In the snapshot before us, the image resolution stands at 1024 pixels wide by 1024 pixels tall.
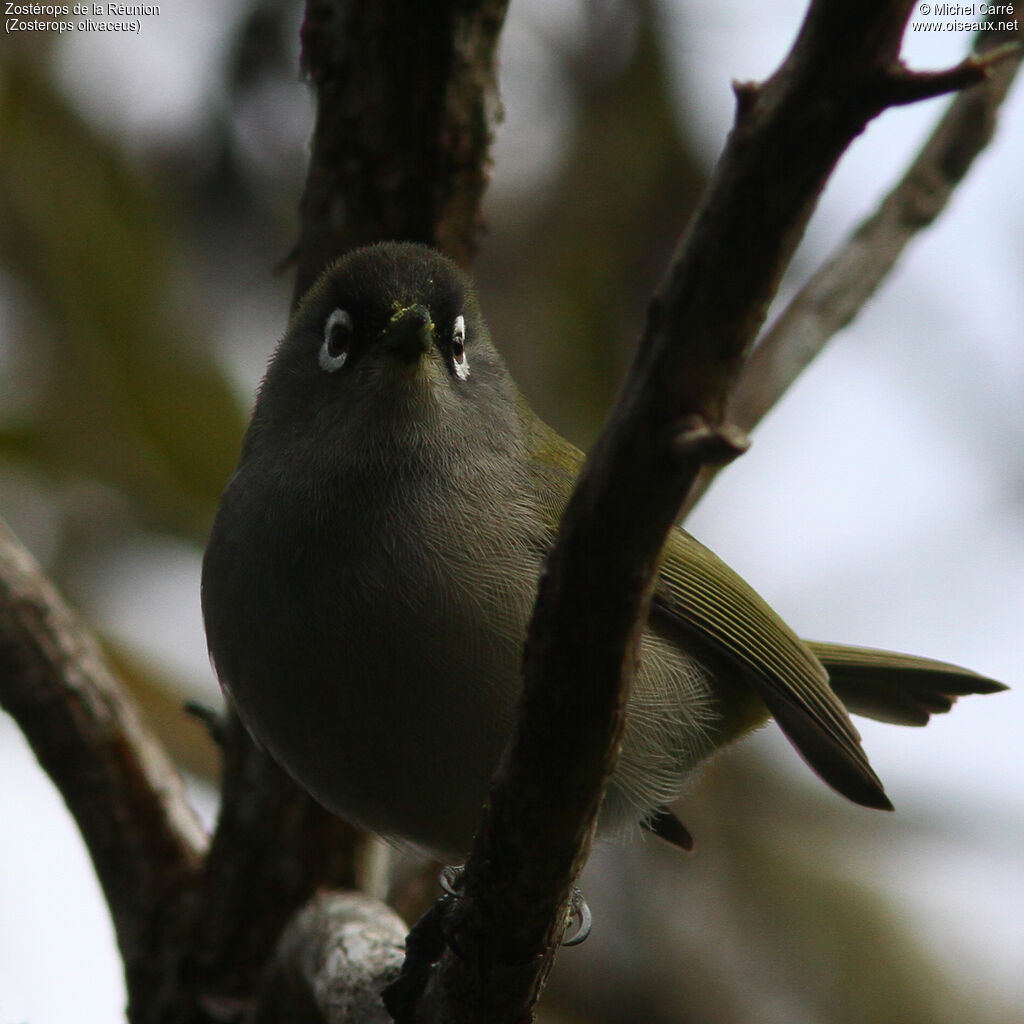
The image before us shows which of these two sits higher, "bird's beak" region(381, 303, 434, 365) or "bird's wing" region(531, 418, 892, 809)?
"bird's beak" region(381, 303, 434, 365)

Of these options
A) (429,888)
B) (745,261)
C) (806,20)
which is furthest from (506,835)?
(429,888)

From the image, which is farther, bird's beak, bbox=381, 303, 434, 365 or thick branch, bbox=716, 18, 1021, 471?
thick branch, bbox=716, 18, 1021, 471

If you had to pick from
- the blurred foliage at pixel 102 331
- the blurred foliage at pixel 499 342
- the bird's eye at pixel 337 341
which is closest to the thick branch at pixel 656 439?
the bird's eye at pixel 337 341

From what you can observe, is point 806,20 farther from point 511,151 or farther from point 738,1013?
point 511,151

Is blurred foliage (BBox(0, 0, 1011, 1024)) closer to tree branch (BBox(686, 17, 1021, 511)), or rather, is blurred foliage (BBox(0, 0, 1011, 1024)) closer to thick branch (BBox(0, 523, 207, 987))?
thick branch (BBox(0, 523, 207, 987))

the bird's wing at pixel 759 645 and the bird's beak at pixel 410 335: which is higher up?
the bird's beak at pixel 410 335

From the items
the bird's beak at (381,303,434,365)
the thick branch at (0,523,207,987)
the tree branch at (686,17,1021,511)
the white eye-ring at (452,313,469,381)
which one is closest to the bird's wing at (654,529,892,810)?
the white eye-ring at (452,313,469,381)

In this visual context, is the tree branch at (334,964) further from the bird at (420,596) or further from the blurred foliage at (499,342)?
the blurred foliage at (499,342)
